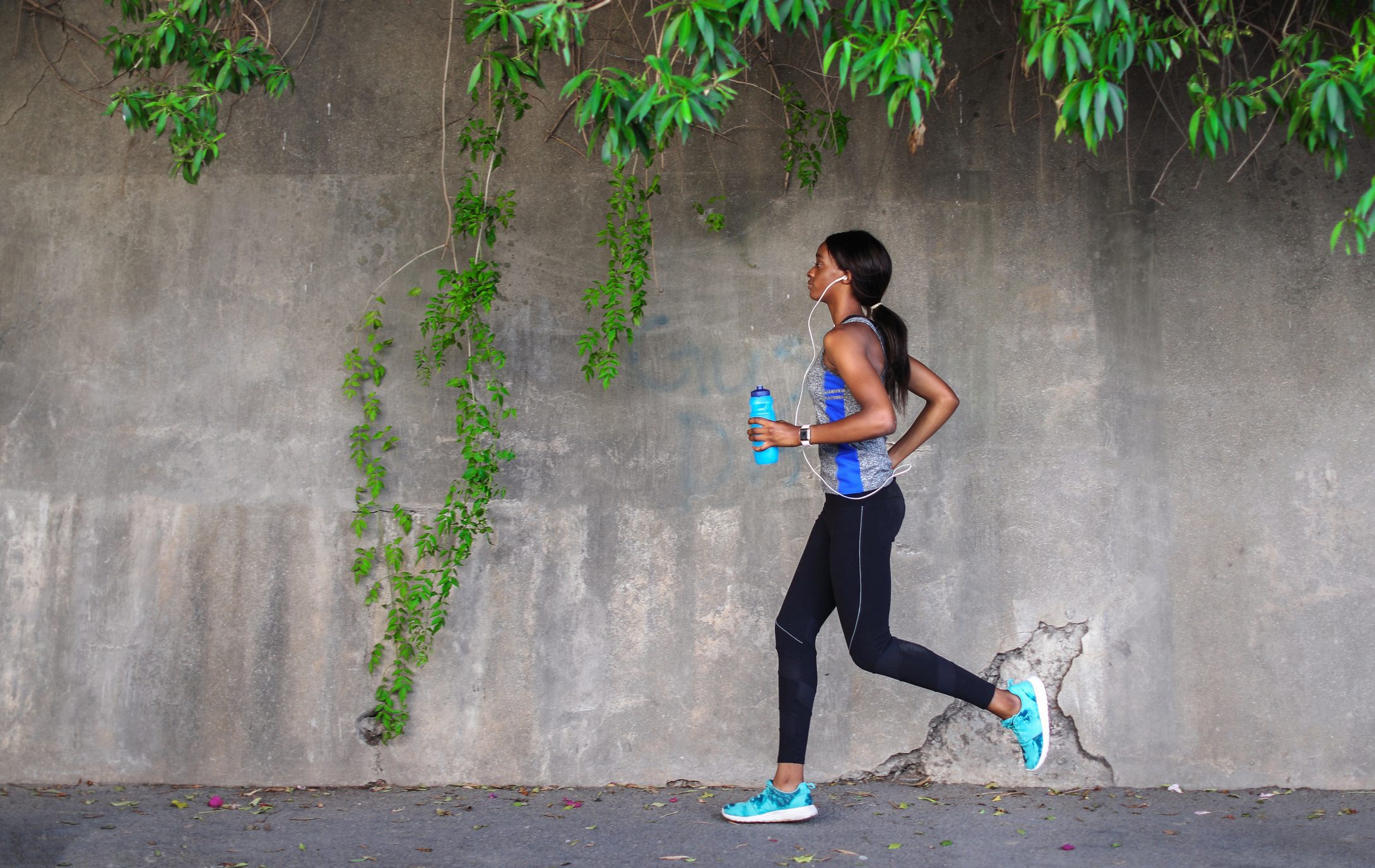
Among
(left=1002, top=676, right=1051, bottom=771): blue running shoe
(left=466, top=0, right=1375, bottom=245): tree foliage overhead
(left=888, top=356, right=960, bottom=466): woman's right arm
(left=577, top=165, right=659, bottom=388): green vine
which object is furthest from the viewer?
(left=577, top=165, right=659, bottom=388): green vine

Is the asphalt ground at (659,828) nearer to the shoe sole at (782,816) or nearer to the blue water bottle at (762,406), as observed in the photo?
the shoe sole at (782,816)

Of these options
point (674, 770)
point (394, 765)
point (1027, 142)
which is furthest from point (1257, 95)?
point (394, 765)

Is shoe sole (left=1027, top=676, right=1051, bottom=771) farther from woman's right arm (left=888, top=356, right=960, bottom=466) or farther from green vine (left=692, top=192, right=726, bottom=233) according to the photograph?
green vine (left=692, top=192, right=726, bottom=233)

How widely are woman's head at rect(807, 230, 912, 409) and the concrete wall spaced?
1.58 feet

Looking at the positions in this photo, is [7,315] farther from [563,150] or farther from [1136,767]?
[1136,767]

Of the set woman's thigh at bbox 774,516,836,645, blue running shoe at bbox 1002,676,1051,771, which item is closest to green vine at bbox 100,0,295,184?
woman's thigh at bbox 774,516,836,645

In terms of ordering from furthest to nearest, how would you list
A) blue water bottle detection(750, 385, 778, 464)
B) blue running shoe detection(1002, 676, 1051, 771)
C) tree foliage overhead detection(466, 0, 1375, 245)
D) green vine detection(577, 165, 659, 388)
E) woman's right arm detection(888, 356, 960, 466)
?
green vine detection(577, 165, 659, 388) < woman's right arm detection(888, 356, 960, 466) < blue running shoe detection(1002, 676, 1051, 771) < blue water bottle detection(750, 385, 778, 464) < tree foliage overhead detection(466, 0, 1375, 245)

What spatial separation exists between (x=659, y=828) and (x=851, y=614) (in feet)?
2.96

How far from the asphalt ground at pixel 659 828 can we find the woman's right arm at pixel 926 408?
116 cm

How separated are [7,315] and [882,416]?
10.2 feet

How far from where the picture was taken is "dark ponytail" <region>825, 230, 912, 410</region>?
327cm

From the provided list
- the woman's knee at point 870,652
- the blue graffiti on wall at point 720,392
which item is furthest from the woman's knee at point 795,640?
the blue graffiti on wall at point 720,392

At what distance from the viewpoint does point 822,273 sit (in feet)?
10.9

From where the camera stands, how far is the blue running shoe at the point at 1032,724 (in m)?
3.25
